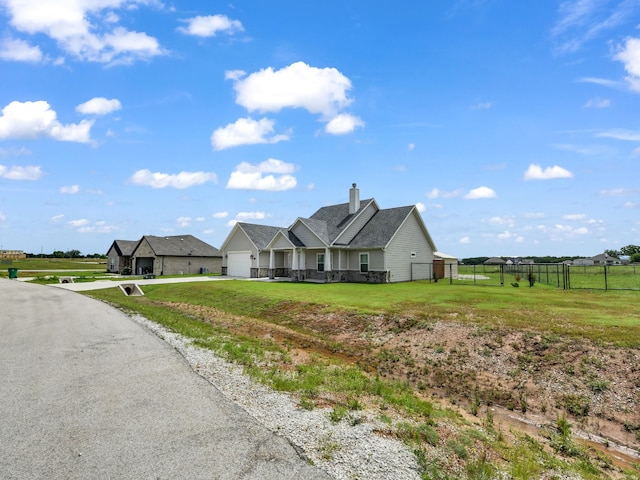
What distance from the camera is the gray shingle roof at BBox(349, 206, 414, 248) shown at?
1167 inches

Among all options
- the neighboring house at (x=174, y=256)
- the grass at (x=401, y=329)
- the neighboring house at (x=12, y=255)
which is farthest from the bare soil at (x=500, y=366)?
the neighboring house at (x=12, y=255)

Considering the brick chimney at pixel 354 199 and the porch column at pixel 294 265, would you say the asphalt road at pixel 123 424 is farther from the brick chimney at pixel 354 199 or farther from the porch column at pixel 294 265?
the brick chimney at pixel 354 199

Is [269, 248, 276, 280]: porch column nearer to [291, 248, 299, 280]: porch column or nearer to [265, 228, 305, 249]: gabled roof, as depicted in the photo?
[265, 228, 305, 249]: gabled roof

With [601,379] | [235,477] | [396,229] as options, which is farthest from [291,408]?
[396,229]

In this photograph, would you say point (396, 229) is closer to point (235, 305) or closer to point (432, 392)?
point (235, 305)

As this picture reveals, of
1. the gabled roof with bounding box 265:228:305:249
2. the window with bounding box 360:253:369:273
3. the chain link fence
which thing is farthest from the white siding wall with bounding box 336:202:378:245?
the chain link fence

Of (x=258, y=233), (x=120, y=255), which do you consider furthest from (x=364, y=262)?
(x=120, y=255)

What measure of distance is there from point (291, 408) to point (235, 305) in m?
15.4

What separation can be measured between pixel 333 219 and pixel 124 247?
37239mm

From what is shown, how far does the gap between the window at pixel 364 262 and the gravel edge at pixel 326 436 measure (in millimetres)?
23362

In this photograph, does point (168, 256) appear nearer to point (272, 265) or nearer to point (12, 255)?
point (272, 265)

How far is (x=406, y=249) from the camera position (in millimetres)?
31172

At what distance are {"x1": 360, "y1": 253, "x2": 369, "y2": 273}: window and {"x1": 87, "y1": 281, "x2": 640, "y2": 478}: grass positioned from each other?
29.4 feet

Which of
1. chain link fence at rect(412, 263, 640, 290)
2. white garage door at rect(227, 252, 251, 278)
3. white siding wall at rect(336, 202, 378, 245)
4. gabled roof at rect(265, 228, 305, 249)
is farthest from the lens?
white garage door at rect(227, 252, 251, 278)
